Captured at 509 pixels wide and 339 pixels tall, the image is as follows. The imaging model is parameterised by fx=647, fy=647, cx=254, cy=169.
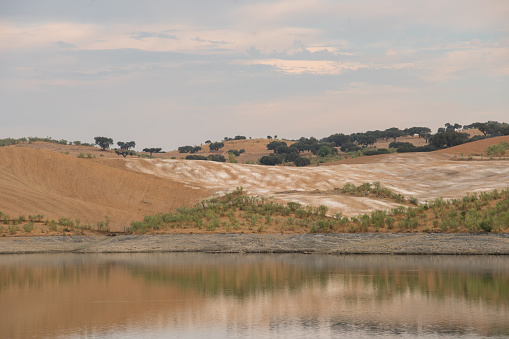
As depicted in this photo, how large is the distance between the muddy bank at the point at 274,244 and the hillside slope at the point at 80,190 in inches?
413

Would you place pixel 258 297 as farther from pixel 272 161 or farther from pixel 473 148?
pixel 272 161

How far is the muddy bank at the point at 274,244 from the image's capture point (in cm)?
4441

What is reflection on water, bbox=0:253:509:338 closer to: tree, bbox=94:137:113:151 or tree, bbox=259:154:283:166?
tree, bbox=259:154:283:166

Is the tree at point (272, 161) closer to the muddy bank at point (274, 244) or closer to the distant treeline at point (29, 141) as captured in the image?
the distant treeline at point (29, 141)

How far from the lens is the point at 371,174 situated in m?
100

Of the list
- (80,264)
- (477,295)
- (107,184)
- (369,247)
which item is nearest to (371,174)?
(107,184)

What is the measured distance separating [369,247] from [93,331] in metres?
29.0

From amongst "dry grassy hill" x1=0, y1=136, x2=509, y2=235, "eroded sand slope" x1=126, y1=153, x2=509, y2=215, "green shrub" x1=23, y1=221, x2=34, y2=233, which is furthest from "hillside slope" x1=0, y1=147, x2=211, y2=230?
"eroded sand slope" x1=126, y1=153, x2=509, y2=215

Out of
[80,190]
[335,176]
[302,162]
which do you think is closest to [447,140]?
[302,162]

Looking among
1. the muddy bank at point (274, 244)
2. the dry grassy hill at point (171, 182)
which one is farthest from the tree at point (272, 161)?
the muddy bank at point (274, 244)

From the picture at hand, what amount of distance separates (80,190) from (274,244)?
35675 mm

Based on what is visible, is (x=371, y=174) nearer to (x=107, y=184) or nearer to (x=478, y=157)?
(x=478, y=157)

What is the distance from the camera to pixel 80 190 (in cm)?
7712

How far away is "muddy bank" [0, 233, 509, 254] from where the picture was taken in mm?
44406
